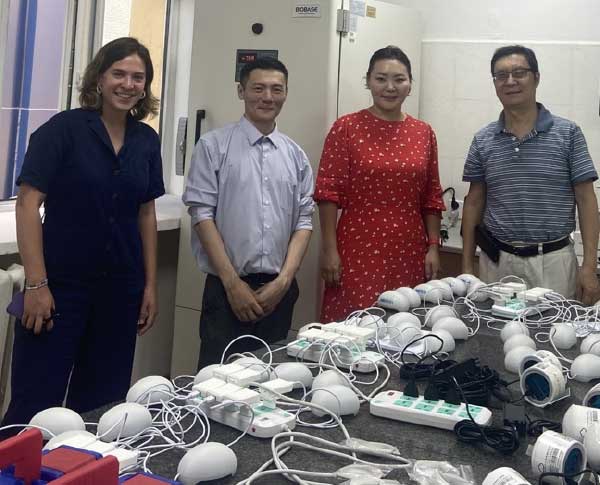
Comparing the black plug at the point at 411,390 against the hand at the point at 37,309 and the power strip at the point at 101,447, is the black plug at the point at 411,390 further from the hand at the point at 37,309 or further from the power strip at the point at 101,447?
the hand at the point at 37,309

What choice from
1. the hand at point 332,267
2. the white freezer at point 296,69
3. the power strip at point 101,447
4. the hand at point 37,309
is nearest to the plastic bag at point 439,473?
the power strip at point 101,447

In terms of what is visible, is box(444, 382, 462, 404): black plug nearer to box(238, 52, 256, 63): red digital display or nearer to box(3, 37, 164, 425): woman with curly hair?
box(3, 37, 164, 425): woman with curly hair

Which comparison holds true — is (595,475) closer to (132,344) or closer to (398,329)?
(398,329)

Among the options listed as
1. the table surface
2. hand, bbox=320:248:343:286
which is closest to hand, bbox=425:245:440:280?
hand, bbox=320:248:343:286

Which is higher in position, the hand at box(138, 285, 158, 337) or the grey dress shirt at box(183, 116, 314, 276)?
the grey dress shirt at box(183, 116, 314, 276)

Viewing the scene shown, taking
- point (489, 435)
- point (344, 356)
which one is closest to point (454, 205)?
point (344, 356)

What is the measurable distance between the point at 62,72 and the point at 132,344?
5.12ft

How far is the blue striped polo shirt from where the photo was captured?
236cm

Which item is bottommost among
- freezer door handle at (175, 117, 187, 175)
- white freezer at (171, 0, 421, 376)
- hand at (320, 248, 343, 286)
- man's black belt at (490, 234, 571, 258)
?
hand at (320, 248, 343, 286)

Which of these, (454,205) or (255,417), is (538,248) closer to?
(454,205)

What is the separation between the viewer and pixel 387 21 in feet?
9.74

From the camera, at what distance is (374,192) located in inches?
94.0

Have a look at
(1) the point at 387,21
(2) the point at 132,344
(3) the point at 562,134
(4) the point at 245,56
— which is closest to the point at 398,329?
(2) the point at 132,344

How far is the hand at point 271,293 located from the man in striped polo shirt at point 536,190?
805mm
